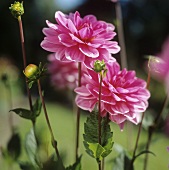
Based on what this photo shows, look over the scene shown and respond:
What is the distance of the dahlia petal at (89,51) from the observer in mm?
527

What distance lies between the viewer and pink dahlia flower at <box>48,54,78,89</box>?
106 centimetres

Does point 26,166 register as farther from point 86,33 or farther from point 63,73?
point 63,73

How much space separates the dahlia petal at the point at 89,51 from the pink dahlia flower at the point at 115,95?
25 millimetres

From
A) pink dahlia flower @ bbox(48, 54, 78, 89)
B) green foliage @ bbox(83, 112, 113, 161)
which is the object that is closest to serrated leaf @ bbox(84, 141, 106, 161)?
green foliage @ bbox(83, 112, 113, 161)

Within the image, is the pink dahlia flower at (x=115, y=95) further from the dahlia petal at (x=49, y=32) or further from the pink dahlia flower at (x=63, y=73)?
the pink dahlia flower at (x=63, y=73)

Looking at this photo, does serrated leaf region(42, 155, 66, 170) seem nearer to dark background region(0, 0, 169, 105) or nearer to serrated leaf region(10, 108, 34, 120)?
serrated leaf region(10, 108, 34, 120)

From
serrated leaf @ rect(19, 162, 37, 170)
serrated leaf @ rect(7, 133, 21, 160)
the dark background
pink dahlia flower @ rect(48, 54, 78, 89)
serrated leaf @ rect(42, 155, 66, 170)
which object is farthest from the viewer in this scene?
the dark background

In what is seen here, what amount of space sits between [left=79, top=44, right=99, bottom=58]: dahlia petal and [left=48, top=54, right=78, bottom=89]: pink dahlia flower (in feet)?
1.54

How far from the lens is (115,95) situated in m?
0.52

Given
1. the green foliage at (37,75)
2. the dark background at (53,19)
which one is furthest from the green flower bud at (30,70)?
the dark background at (53,19)

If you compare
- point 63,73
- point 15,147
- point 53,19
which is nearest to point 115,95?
point 15,147

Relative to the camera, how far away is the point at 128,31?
8.49m

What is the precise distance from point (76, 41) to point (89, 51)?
0.02 meters

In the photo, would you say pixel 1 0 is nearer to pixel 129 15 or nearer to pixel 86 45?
pixel 129 15
